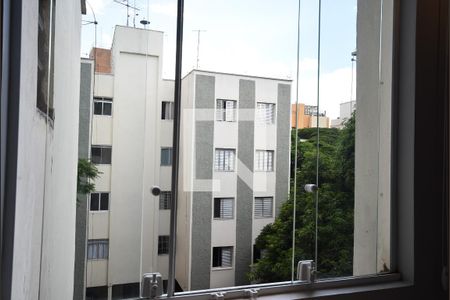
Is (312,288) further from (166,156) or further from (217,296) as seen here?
(166,156)

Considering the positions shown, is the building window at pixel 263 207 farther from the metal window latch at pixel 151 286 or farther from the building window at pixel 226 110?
the metal window latch at pixel 151 286

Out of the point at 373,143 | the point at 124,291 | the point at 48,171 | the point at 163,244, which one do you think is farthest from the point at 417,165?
the point at 48,171

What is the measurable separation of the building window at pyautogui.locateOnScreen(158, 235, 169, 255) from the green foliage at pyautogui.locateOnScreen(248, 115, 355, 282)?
452mm

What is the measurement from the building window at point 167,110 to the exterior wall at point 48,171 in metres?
0.33

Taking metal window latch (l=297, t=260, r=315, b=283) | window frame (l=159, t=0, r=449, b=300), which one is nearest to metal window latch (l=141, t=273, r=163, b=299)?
metal window latch (l=297, t=260, r=315, b=283)

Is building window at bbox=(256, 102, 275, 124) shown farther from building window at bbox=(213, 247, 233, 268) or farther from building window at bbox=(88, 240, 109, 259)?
building window at bbox=(88, 240, 109, 259)

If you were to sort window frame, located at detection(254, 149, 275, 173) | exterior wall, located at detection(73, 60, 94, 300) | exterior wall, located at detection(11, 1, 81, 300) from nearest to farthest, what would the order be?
exterior wall, located at detection(11, 1, 81, 300) → exterior wall, located at detection(73, 60, 94, 300) → window frame, located at detection(254, 149, 275, 173)

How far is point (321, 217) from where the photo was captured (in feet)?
5.91

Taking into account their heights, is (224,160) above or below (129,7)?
below

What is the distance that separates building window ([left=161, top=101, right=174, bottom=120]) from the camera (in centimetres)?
147

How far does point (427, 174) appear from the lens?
5.58 feet

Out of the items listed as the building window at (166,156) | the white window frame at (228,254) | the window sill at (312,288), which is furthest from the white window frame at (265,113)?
the window sill at (312,288)

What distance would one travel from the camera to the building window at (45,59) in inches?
40.1

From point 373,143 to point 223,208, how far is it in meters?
0.86
